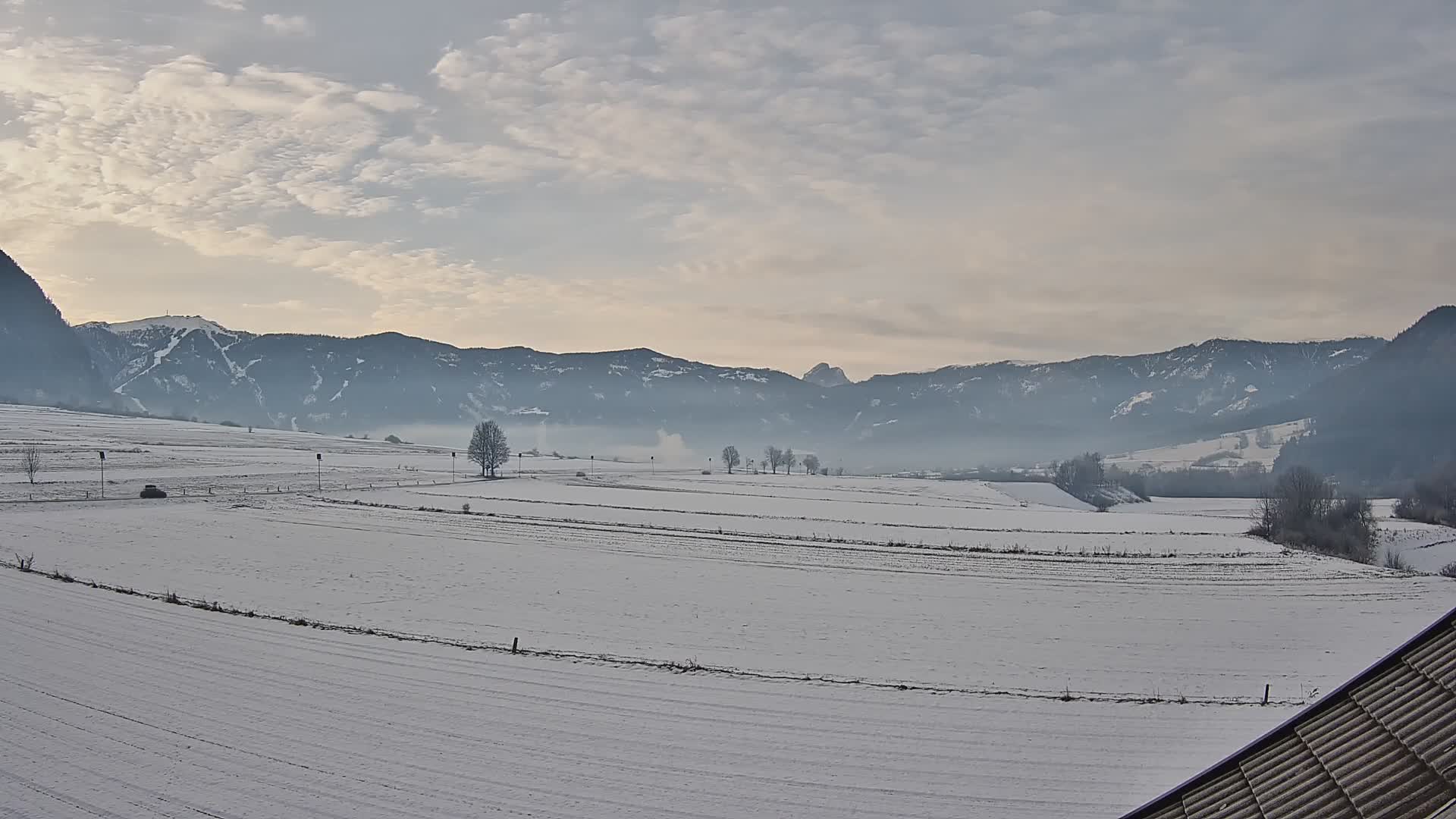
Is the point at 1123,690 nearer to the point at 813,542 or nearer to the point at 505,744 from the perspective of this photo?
the point at 505,744

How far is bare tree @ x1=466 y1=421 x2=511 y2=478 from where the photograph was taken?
5177 inches

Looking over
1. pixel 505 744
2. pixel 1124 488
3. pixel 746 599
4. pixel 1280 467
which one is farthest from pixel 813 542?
pixel 1280 467

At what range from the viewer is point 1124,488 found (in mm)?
160625

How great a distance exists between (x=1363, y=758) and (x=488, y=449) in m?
131

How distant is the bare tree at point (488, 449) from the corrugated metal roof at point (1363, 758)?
422 feet

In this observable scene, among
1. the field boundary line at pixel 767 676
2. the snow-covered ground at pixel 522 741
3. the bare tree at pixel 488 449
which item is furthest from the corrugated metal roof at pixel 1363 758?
the bare tree at pixel 488 449

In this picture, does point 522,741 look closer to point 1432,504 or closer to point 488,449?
point 488,449

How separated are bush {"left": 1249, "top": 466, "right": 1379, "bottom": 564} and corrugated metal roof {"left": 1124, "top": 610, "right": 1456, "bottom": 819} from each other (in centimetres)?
6947

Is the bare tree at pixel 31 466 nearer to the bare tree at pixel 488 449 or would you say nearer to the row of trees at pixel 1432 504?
the bare tree at pixel 488 449

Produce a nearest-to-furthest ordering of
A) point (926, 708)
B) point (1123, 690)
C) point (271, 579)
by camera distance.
Answer: point (926, 708), point (1123, 690), point (271, 579)

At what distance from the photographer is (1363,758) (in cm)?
724

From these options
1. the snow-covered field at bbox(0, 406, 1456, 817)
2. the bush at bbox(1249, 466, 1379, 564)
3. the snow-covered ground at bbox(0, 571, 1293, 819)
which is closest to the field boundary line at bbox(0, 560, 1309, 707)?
the snow-covered field at bbox(0, 406, 1456, 817)

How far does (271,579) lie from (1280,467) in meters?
211

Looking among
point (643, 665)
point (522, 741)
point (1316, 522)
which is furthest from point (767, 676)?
point (1316, 522)
